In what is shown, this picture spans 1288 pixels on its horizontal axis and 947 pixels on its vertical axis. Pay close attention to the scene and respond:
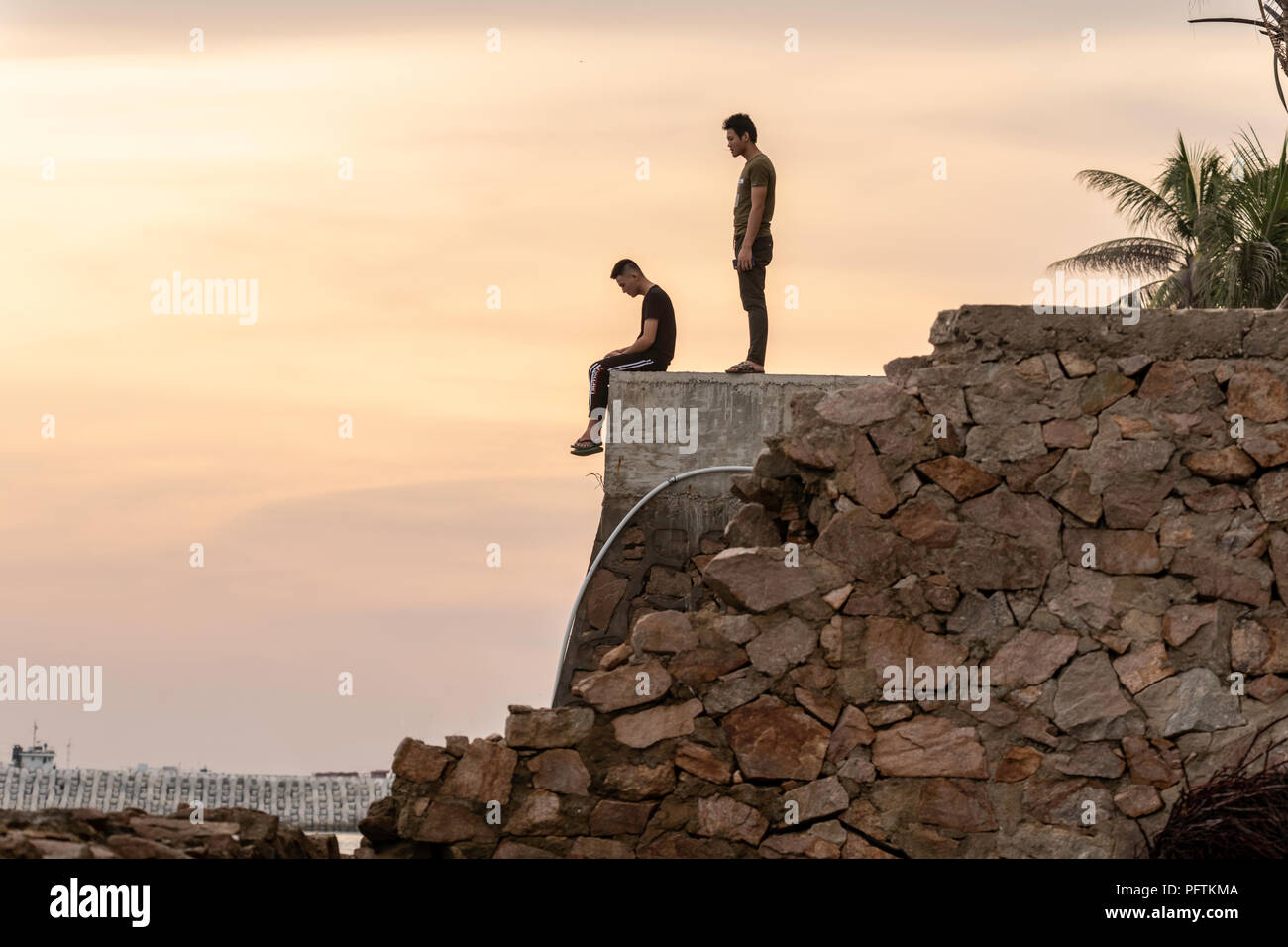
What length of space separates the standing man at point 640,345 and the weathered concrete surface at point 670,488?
0.25 metres

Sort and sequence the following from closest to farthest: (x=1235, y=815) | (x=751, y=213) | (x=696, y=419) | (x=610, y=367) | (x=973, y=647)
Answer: (x=1235, y=815) < (x=973, y=647) < (x=751, y=213) < (x=696, y=419) < (x=610, y=367)

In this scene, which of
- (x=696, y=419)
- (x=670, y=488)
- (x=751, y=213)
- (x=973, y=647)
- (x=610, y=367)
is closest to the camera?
(x=973, y=647)

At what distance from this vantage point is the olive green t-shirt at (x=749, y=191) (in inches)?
410

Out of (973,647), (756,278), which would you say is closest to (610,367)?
(756,278)

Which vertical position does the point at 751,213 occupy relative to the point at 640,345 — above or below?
above

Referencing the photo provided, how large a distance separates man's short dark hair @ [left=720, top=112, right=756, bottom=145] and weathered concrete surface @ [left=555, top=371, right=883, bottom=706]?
159cm

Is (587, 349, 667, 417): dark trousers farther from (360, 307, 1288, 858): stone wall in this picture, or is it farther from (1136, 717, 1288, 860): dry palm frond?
(1136, 717, 1288, 860): dry palm frond

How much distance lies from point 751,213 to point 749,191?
196mm

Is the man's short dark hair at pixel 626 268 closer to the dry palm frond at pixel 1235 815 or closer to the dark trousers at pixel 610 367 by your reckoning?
the dark trousers at pixel 610 367

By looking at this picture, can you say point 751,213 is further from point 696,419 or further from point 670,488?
point 670,488

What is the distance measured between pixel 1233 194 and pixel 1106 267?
12.3 ft

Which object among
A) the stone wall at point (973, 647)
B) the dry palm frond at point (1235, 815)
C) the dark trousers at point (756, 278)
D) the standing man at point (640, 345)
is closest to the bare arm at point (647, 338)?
the standing man at point (640, 345)

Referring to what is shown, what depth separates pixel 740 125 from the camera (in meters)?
10.5
